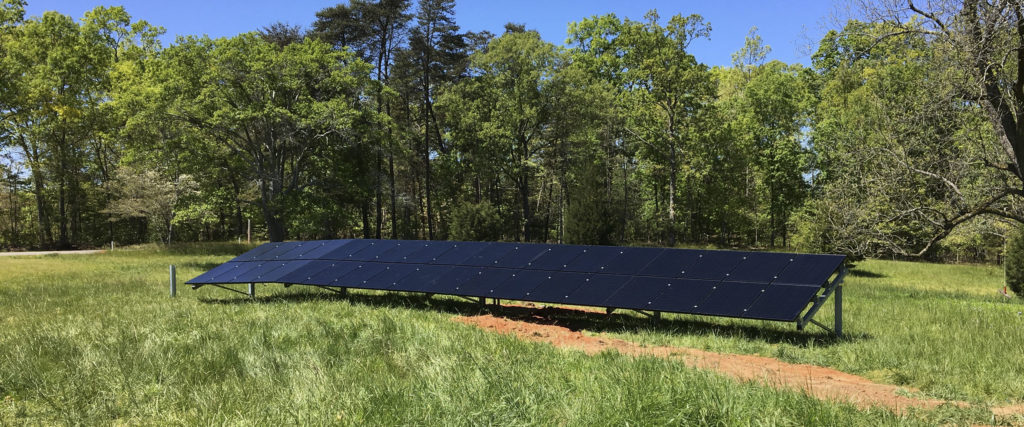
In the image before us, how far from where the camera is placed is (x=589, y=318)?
10742mm

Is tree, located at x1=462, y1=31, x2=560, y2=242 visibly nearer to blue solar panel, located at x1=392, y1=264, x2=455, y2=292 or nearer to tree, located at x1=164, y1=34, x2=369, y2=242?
tree, located at x1=164, y1=34, x2=369, y2=242

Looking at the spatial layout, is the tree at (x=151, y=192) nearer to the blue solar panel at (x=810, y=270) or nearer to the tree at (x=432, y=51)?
the tree at (x=432, y=51)

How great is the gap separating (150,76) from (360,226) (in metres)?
23.4

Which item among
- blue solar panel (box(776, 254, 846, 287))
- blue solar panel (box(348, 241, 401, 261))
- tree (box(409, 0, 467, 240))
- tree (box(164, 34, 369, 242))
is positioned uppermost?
tree (box(409, 0, 467, 240))

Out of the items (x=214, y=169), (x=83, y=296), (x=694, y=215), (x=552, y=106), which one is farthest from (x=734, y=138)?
(x=83, y=296)

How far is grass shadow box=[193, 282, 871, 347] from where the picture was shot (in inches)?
347

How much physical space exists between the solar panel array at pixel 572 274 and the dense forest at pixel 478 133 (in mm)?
6493

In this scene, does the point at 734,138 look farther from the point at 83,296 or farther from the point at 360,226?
the point at 83,296

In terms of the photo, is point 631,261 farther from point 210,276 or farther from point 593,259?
point 210,276

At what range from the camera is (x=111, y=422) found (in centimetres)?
482

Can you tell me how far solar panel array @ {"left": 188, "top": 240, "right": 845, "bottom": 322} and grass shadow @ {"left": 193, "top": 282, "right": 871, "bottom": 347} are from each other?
72 centimetres

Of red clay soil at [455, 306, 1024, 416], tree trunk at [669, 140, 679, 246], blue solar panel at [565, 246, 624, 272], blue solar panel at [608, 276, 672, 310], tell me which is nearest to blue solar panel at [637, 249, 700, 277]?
blue solar panel at [608, 276, 672, 310]

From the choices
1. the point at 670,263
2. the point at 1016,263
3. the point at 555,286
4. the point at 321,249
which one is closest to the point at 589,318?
the point at 555,286

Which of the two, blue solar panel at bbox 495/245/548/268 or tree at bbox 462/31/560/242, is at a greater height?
tree at bbox 462/31/560/242
